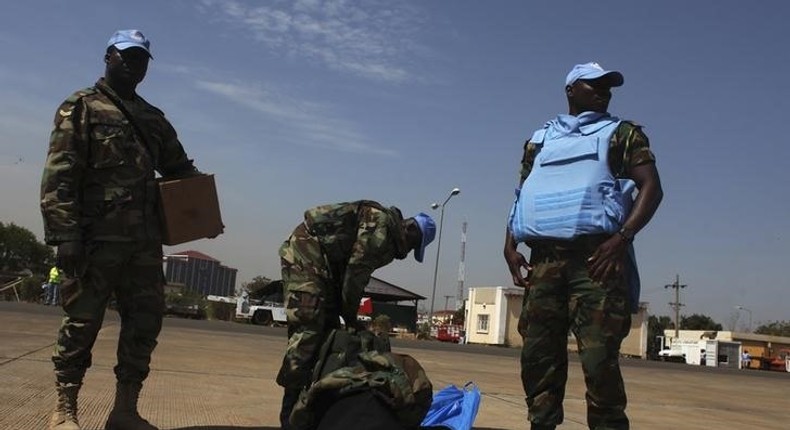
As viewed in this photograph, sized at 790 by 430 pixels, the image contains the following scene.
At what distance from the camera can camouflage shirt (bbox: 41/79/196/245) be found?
3.17 metres

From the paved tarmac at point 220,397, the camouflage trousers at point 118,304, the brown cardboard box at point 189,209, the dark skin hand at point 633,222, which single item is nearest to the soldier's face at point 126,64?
the brown cardboard box at point 189,209

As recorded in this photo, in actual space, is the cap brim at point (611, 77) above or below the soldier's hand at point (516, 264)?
above

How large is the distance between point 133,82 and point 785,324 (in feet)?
355

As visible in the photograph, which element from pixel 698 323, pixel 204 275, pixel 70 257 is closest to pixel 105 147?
pixel 70 257

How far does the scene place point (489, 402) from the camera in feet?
19.6

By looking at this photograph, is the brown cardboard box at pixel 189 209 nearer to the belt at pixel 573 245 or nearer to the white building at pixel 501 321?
the belt at pixel 573 245

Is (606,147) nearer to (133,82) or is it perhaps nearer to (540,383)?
(540,383)

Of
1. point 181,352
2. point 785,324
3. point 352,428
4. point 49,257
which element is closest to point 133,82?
point 352,428

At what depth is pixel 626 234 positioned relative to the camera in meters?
3.02

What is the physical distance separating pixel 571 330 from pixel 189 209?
6.77 ft

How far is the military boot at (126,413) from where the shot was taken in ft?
11.0

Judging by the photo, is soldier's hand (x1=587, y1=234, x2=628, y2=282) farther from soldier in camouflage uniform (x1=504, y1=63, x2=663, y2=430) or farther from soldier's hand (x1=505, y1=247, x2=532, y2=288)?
soldier's hand (x1=505, y1=247, x2=532, y2=288)

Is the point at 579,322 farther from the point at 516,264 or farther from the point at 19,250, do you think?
the point at 19,250

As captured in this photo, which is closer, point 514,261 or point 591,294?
point 591,294
